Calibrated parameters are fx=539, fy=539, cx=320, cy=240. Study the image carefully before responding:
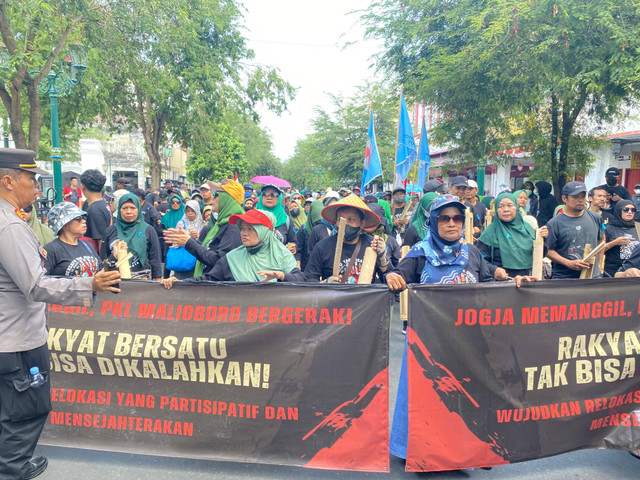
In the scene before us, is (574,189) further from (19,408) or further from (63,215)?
(19,408)

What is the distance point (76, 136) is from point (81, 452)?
81.2 feet

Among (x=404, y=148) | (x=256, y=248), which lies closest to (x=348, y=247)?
(x=256, y=248)

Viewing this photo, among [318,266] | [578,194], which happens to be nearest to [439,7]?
[578,194]

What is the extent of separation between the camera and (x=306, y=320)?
10.7 ft

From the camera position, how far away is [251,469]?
346 centimetres

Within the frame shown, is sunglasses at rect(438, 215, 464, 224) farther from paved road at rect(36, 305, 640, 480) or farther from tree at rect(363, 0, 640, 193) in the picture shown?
tree at rect(363, 0, 640, 193)

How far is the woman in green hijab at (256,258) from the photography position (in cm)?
435

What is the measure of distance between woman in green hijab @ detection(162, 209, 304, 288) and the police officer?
5.29 feet

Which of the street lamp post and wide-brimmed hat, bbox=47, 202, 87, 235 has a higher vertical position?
the street lamp post

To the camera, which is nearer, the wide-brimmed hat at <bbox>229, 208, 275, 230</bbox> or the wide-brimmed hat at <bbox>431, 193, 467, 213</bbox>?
the wide-brimmed hat at <bbox>431, 193, 467, 213</bbox>

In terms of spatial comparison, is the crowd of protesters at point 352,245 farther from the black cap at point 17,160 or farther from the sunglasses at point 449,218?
the black cap at point 17,160

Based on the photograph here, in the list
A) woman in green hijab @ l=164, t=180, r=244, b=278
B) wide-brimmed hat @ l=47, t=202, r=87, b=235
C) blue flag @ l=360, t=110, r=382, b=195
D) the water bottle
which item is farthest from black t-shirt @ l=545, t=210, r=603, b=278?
the water bottle

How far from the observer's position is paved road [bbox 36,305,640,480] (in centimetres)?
337

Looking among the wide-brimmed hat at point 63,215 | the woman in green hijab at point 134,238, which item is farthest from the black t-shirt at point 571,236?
the wide-brimmed hat at point 63,215
